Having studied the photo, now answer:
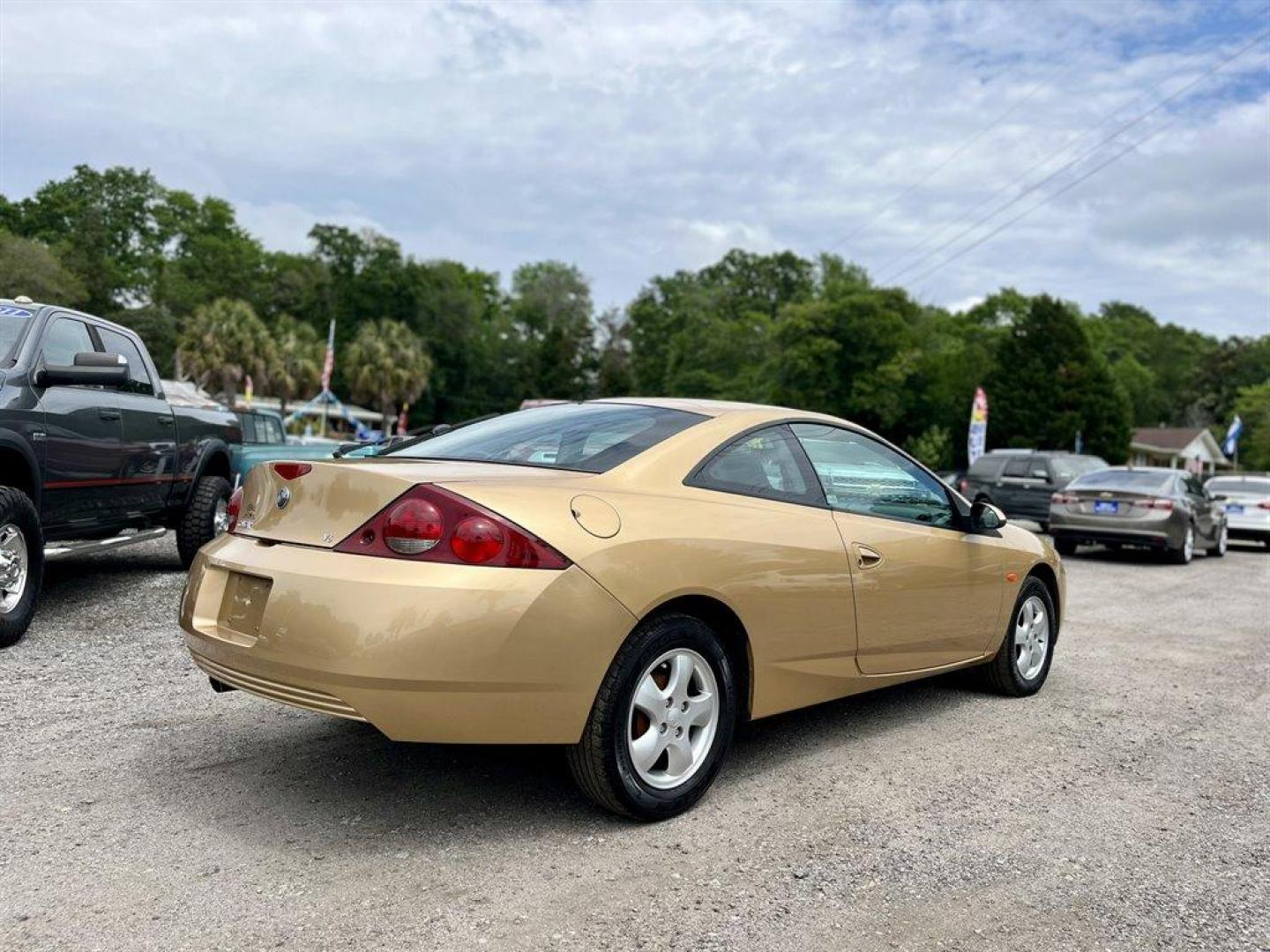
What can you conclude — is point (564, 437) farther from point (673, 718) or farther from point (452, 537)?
point (673, 718)

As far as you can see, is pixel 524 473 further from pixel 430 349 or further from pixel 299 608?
pixel 430 349

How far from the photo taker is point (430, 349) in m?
83.9

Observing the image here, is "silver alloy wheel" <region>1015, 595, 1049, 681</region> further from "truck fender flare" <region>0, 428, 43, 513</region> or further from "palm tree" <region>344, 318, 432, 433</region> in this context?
"palm tree" <region>344, 318, 432, 433</region>

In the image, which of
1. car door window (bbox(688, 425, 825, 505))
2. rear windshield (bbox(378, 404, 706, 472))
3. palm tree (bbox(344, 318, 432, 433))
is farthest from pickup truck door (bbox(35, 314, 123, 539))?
palm tree (bbox(344, 318, 432, 433))

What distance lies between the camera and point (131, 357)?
8117 mm

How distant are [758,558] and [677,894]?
1.27 m

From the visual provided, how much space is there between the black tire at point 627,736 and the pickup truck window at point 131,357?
18.0 feet

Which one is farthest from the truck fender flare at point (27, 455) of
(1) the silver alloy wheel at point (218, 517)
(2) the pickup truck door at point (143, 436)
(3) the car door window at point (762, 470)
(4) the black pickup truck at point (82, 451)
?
(3) the car door window at point (762, 470)

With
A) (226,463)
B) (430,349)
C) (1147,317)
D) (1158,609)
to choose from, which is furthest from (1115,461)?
(1147,317)

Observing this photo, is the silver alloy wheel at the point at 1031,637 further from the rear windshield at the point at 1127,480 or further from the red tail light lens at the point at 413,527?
the rear windshield at the point at 1127,480

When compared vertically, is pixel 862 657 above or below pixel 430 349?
below

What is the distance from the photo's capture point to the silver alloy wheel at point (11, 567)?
6.00 m

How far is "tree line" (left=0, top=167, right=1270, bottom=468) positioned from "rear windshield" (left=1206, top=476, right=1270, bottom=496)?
83.2ft

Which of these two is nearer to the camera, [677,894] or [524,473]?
[677,894]
